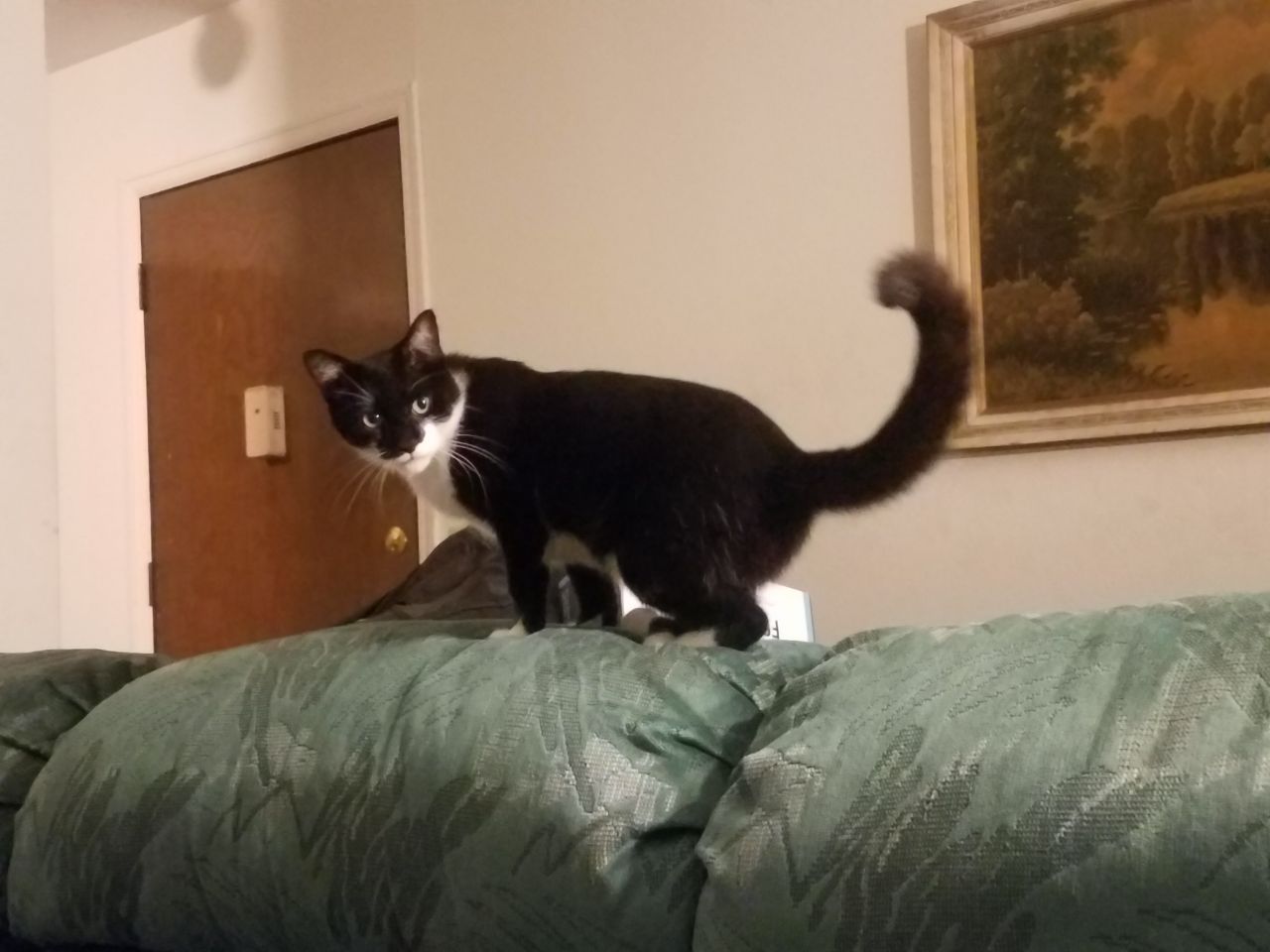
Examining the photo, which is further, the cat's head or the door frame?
the door frame

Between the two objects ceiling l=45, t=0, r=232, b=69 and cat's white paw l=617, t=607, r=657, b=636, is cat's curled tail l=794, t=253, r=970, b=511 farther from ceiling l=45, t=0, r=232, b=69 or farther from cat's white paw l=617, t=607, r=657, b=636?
ceiling l=45, t=0, r=232, b=69

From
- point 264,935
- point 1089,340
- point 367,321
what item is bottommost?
point 264,935

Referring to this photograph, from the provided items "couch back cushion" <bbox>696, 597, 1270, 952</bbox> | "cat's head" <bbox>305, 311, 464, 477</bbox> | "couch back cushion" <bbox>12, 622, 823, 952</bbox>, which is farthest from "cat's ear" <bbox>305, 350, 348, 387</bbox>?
"couch back cushion" <bbox>696, 597, 1270, 952</bbox>

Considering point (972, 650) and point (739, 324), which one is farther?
point (739, 324)

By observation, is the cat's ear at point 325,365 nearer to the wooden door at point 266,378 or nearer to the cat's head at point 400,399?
the cat's head at point 400,399

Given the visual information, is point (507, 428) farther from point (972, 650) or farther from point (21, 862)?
point (972, 650)

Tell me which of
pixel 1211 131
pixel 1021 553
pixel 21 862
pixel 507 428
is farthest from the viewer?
pixel 1021 553

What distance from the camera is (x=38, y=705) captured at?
2.92 feet

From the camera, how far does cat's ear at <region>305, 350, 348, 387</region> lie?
1219mm

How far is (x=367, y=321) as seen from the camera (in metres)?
2.42

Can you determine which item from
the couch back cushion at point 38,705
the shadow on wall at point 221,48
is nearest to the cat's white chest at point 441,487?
the couch back cushion at point 38,705

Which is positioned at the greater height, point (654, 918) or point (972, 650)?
point (972, 650)

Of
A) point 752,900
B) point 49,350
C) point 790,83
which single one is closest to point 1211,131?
point 790,83

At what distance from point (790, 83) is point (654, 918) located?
1.60 metres
